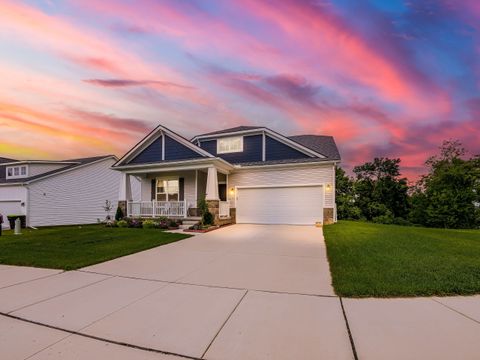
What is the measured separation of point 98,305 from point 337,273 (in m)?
4.17

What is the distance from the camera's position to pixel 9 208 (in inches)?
710

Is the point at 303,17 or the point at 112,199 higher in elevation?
the point at 303,17

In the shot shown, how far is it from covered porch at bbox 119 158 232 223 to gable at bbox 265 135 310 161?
2.79m

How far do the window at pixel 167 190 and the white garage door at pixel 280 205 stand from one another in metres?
4.27

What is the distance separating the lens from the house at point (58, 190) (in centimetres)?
1747

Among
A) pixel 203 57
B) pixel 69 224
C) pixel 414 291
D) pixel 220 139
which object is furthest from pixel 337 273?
pixel 69 224

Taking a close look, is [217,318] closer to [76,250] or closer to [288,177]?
[76,250]

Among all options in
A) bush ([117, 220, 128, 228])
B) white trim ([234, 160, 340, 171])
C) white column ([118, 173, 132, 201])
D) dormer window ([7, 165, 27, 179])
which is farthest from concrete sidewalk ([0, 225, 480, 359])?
dormer window ([7, 165, 27, 179])

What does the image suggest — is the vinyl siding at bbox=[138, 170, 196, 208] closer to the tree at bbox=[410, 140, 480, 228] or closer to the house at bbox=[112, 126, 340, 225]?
the house at bbox=[112, 126, 340, 225]

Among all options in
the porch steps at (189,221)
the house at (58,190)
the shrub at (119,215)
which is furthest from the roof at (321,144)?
the house at (58,190)

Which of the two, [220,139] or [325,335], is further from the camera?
[220,139]

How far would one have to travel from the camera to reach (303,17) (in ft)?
30.2

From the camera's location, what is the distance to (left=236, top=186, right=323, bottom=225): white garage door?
13531 millimetres

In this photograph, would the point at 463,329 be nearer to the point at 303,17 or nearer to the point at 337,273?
the point at 337,273
